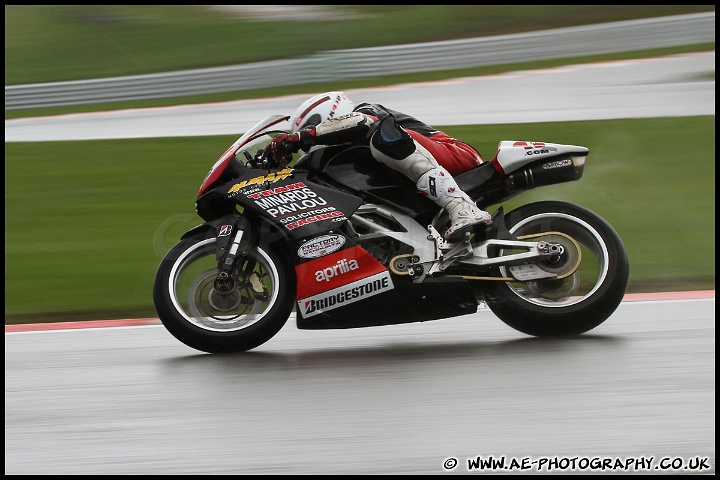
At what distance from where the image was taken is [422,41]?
21.3m

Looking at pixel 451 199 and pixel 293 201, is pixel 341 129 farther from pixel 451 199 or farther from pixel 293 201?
pixel 451 199

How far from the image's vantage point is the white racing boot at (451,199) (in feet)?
18.1

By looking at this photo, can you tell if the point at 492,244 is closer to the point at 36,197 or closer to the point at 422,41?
the point at 36,197

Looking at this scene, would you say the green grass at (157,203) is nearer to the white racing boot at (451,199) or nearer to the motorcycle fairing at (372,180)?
the motorcycle fairing at (372,180)

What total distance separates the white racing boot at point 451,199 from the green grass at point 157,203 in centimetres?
186

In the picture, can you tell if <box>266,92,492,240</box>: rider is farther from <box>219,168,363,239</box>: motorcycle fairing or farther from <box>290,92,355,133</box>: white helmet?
<box>219,168,363,239</box>: motorcycle fairing

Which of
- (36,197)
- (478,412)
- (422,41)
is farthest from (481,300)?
(422,41)

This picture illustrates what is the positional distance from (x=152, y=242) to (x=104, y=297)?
6.00 ft

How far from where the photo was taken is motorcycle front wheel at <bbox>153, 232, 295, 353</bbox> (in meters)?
5.54

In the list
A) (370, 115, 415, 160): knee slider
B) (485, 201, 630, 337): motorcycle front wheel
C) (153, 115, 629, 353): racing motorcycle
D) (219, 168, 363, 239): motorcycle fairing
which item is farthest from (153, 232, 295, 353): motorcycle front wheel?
(485, 201, 630, 337): motorcycle front wheel

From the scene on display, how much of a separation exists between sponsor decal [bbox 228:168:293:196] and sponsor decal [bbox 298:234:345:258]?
393 millimetres

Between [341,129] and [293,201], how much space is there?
46 cm

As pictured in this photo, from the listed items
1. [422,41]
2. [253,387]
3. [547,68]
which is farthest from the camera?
[422,41]

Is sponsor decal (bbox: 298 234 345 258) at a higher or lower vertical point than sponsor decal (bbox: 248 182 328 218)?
lower
